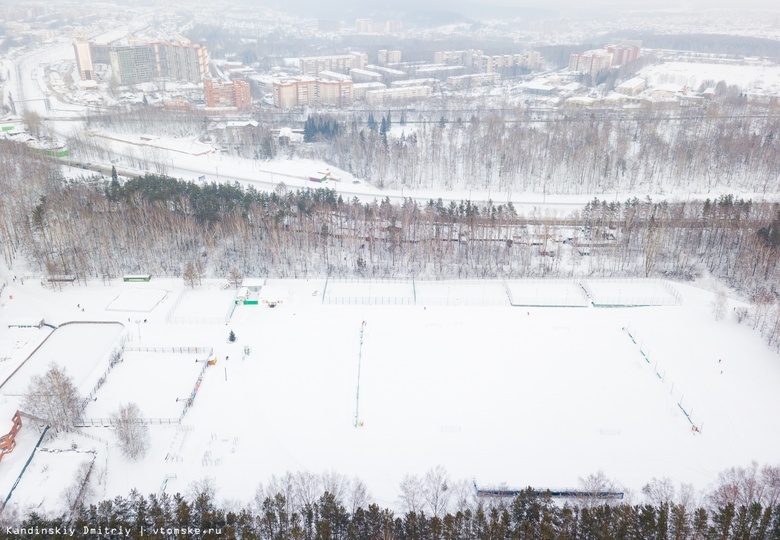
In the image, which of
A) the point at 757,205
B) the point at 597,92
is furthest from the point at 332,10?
the point at 757,205

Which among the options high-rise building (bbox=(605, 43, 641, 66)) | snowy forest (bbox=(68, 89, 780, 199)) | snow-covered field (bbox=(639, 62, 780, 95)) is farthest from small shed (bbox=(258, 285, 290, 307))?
high-rise building (bbox=(605, 43, 641, 66))

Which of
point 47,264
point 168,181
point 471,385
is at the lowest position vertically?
point 471,385

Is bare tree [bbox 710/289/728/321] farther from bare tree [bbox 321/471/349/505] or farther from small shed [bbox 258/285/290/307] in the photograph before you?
small shed [bbox 258/285/290/307]

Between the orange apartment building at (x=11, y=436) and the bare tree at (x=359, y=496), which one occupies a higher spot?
the orange apartment building at (x=11, y=436)

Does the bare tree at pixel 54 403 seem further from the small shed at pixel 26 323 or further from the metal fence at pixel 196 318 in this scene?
the small shed at pixel 26 323

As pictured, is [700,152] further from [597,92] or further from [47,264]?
[47,264]

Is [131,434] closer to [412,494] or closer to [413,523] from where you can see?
[412,494]

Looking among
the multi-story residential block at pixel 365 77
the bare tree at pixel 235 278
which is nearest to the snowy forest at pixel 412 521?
the bare tree at pixel 235 278
